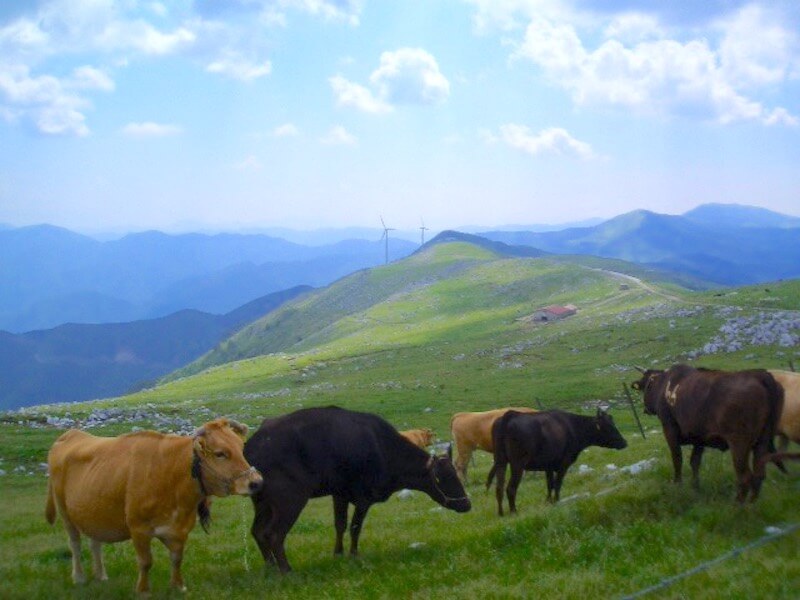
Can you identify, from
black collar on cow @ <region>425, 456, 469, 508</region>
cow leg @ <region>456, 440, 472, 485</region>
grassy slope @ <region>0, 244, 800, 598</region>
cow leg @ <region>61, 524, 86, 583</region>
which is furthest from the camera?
cow leg @ <region>456, 440, 472, 485</region>

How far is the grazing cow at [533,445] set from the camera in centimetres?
1564

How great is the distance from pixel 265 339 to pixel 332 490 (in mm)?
183030

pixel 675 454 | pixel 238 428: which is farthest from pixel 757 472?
pixel 238 428

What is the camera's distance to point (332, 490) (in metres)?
12.6

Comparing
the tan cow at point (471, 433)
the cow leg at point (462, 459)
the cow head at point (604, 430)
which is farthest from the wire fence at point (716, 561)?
the tan cow at point (471, 433)

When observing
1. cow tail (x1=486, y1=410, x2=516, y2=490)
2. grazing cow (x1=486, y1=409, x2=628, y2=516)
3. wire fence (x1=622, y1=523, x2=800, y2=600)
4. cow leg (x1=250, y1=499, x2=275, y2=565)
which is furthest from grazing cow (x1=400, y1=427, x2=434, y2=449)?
wire fence (x1=622, y1=523, x2=800, y2=600)

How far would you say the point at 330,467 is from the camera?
12375 millimetres

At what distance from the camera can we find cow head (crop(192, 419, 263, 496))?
10.4 metres

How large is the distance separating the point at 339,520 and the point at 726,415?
7020mm

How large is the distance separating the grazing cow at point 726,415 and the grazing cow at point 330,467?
4.52 meters

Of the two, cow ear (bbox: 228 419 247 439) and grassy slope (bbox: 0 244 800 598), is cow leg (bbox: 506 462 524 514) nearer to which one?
grassy slope (bbox: 0 244 800 598)

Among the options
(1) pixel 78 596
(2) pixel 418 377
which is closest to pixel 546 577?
(1) pixel 78 596

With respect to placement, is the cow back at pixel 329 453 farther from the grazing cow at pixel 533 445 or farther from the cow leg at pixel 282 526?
the grazing cow at pixel 533 445

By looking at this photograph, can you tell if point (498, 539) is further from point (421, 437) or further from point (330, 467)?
point (421, 437)
